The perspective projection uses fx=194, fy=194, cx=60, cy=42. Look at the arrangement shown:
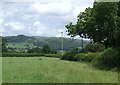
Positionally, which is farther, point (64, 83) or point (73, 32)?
point (73, 32)

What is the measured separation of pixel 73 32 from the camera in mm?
50156

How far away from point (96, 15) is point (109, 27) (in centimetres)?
186

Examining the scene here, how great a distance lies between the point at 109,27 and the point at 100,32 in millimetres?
2511

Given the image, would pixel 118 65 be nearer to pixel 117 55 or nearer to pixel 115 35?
pixel 117 55

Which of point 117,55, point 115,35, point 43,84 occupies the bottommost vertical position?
point 43,84

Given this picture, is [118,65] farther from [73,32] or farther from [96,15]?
[73,32]

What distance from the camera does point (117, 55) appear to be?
17.0 metres

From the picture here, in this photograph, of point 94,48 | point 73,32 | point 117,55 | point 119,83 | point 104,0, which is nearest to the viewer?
point 119,83

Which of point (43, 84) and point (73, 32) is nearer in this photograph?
point (43, 84)

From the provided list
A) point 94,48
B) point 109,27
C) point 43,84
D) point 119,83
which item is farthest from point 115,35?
point 94,48

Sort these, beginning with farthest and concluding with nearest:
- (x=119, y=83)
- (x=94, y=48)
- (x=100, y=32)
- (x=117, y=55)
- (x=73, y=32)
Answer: (x=73, y=32) → (x=94, y=48) → (x=100, y=32) → (x=117, y=55) → (x=119, y=83)

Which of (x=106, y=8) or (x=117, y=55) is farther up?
(x=106, y=8)

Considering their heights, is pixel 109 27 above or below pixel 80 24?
below

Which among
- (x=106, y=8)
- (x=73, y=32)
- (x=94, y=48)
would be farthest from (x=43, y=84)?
(x=73, y=32)
